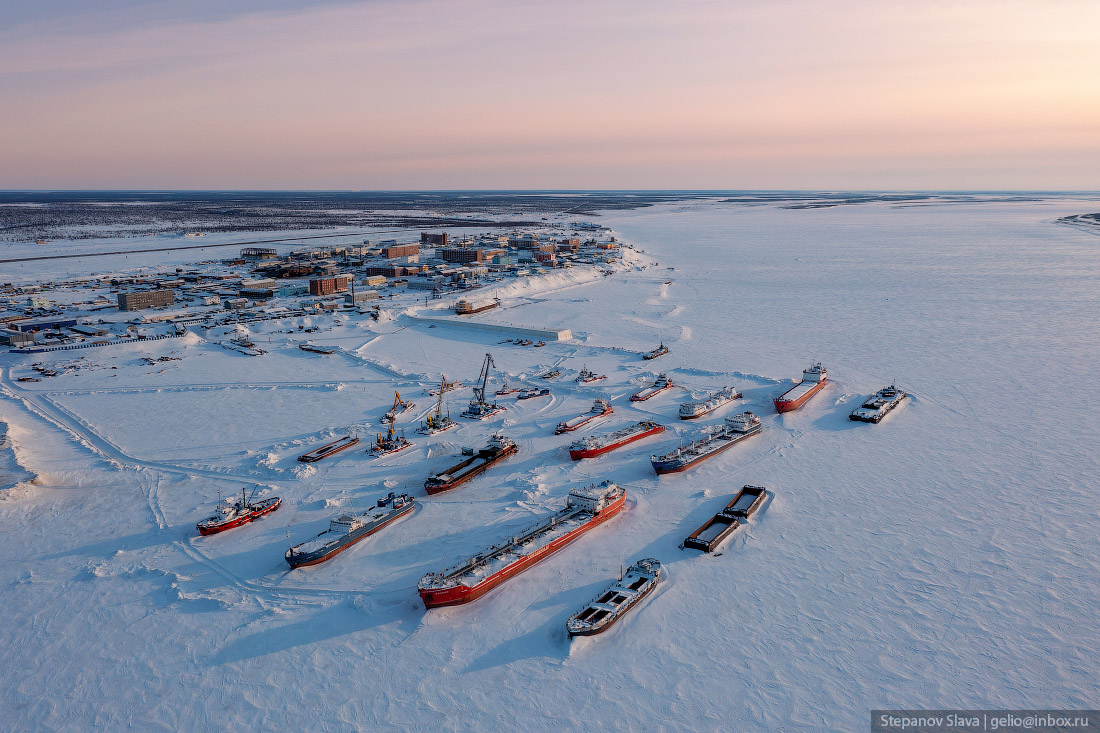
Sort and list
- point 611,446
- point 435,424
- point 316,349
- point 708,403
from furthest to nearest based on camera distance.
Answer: point 316,349
point 708,403
point 435,424
point 611,446

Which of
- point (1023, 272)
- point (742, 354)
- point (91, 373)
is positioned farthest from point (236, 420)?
point (1023, 272)

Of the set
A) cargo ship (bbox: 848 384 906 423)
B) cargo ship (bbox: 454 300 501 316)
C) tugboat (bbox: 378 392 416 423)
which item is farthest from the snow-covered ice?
cargo ship (bbox: 454 300 501 316)

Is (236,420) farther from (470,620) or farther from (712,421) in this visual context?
(712,421)

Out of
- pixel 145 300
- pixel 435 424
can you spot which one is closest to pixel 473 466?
pixel 435 424

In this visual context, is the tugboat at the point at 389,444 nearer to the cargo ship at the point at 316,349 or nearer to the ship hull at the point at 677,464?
the ship hull at the point at 677,464

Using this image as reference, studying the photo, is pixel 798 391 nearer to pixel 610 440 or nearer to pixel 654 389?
pixel 654 389

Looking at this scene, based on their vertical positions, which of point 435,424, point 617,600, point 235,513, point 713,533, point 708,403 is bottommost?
point 617,600

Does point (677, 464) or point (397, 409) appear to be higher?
point (397, 409)

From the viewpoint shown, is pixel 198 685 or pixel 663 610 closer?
pixel 198 685
